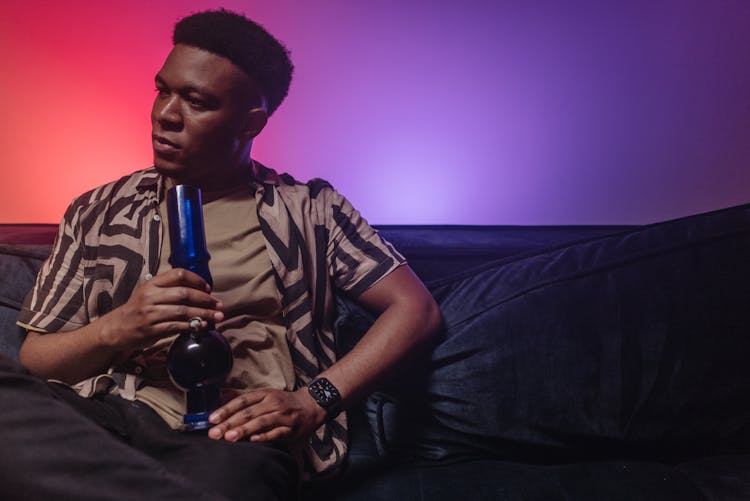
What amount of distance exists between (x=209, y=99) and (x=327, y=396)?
71 cm

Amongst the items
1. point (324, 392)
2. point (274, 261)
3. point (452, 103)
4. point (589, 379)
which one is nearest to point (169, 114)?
point (274, 261)

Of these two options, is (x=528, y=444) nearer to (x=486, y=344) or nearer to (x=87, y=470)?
(x=486, y=344)

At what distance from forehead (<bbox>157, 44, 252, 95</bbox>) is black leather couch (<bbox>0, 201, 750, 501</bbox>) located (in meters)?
0.76

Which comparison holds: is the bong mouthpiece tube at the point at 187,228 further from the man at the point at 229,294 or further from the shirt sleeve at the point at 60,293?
the shirt sleeve at the point at 60,293

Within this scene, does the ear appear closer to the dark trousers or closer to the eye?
the eye

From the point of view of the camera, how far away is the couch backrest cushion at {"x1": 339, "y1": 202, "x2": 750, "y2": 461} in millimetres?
988

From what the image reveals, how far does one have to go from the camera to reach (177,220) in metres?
0.74

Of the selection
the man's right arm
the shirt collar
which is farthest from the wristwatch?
the shirt collar

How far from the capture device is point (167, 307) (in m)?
0.81

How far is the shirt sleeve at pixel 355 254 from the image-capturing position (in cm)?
113

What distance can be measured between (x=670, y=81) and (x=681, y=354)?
986 millimetres

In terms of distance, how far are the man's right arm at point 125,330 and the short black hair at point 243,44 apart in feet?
1.98

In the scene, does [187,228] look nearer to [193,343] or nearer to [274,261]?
[193,343]

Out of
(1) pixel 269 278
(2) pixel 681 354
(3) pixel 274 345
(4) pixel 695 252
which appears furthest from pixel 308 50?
(2) pixel 681 354
